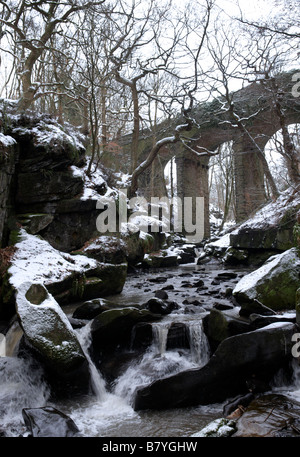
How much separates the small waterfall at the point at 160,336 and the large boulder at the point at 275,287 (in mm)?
1518

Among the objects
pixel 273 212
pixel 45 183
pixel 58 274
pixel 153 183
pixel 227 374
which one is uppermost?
pixel 153 183

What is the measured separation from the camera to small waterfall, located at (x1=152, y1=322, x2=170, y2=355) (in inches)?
188

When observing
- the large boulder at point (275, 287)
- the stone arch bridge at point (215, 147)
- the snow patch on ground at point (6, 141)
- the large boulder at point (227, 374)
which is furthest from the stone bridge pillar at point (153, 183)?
the large boulder at point (227, 374)

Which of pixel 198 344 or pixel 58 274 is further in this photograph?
pixel 58 274

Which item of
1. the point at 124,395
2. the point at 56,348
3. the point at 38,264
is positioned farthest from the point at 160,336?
the point at 38,264

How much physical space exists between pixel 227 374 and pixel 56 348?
218 cm

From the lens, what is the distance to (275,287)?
216 inches

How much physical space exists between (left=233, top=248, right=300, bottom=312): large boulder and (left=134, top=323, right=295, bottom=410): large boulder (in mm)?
1403

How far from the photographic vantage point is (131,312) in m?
5.13

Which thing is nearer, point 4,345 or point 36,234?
point 4,345

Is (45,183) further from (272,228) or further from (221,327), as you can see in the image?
(272,228)

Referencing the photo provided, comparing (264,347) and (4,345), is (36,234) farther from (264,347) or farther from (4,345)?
(264,347)
